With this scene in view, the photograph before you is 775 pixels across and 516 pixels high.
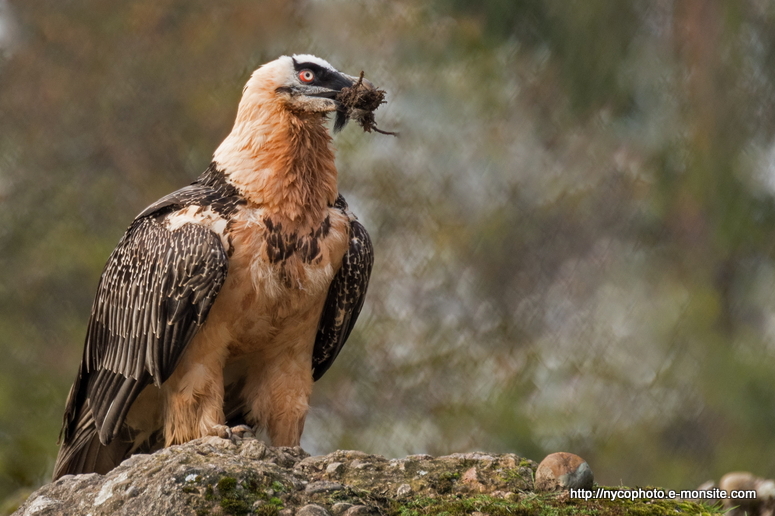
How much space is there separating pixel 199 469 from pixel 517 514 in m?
1.13

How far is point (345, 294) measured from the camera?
15.2 feet

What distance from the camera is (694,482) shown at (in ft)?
23.4

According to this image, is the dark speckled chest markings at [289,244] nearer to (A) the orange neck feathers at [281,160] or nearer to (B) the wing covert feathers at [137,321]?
(A) the orange neck feathers at [281,160]

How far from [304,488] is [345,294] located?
1443 mm

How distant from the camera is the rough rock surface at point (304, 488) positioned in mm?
3176

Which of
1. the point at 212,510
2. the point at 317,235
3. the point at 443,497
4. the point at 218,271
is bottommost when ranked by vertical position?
the point at 212,510

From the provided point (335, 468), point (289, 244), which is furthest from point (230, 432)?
point (289, 244)

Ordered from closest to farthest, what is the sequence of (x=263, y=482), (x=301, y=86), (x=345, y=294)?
(x=263, y=482)
(x=301, y=86)
(x=345, y=294)

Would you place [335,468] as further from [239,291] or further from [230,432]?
[239,291]

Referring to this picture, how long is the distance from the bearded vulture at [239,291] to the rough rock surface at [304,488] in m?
0.56

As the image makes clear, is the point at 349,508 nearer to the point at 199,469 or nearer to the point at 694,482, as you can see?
the point at 199,469

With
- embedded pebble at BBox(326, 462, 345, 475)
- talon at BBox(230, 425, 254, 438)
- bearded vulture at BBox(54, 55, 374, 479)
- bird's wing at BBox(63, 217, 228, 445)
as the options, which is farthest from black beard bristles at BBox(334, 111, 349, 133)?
embedded pebble at BBox(326, 462, 345, 475)

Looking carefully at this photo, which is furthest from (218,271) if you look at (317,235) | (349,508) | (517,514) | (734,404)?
(734,404)

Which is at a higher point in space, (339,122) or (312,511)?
(339,122)
